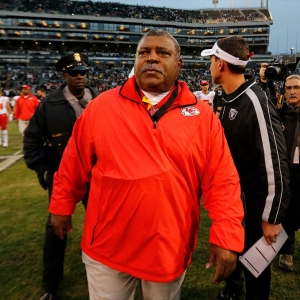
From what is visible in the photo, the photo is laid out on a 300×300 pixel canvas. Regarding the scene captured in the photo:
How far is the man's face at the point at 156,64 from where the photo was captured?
1.84m

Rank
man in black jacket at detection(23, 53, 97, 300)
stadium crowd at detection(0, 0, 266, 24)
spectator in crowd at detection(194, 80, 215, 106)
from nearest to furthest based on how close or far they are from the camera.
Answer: man in black jacket at detection(23, 53, 97, 300) → spectator in crowd at detection(194, 80, 215, 106) → stadium crowd at detection(0, 0, 266, 24)

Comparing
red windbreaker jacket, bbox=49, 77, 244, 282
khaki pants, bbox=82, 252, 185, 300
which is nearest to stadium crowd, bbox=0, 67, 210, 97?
red windbreaker jacket, bbox=49, 77, 244, 282

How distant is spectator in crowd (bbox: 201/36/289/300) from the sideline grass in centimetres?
75

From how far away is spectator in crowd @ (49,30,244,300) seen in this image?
1698 millimetres

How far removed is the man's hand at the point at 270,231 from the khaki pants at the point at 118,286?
803 millimetres

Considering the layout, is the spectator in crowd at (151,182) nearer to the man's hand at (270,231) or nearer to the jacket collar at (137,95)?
the jacket collar at (137,95)

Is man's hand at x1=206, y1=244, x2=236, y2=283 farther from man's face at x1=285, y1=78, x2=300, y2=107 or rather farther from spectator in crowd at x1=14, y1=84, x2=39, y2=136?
spectator in crowd at x1=14, y1=84, x2=39, y2=136

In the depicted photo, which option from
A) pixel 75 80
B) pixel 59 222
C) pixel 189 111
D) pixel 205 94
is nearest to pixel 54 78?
pixel 205 94

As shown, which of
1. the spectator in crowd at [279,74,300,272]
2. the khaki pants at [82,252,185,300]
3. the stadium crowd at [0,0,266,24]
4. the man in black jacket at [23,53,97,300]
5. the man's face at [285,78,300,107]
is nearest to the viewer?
the khaki pants at [82,252,185,300]

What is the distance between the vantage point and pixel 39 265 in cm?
353

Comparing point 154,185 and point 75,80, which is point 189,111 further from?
point 75,80

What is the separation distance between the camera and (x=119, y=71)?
2496 inches

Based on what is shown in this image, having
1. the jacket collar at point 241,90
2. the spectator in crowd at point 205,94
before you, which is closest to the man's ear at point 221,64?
the jacket collar at point 241,90

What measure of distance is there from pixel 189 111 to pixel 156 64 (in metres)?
0.35
